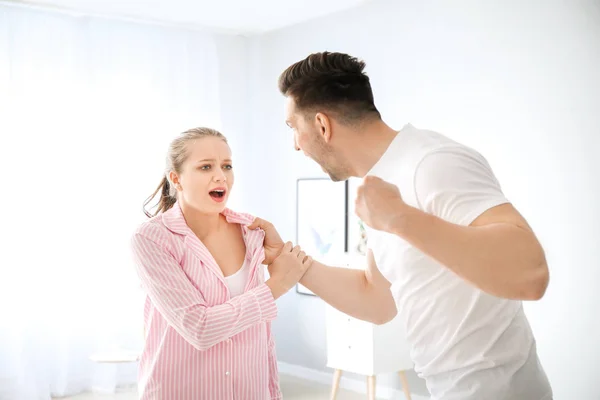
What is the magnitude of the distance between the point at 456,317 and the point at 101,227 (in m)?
4.46

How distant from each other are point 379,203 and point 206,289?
36.2 inches

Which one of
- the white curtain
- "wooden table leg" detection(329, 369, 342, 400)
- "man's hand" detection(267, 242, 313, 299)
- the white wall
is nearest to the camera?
"man's hand" detection(267, 242, 313, 299)

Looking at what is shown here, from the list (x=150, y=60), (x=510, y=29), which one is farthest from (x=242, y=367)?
(x=150, y=60)

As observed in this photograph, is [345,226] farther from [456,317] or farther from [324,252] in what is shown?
[456,317]

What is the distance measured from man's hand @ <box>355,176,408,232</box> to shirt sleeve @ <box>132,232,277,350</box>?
78 cm

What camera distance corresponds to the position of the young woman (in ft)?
6.63

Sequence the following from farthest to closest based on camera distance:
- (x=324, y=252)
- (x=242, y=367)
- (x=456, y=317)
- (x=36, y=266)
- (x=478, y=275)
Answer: (x=324, y=252) < (x=36, y=266) < (x=242, y=367) < (x=456, y=317) < (x=478, y=275)

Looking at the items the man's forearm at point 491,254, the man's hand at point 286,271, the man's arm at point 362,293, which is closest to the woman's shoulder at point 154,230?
the man's hand at point 286,271

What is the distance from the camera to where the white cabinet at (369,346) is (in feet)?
14.9

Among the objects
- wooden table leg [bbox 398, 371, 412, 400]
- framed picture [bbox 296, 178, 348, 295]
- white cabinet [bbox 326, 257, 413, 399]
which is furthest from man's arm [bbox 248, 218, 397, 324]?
framed picture [bbox 296, 178, 348, 295]

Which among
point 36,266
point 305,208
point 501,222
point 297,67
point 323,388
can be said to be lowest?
point 323,388

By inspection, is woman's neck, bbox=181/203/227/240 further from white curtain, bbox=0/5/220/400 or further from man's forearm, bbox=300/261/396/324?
white curtain, bbox=0/5/220/400

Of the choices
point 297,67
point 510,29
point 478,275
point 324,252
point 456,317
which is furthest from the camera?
point 324,252

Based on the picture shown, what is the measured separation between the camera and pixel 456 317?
1.51m
